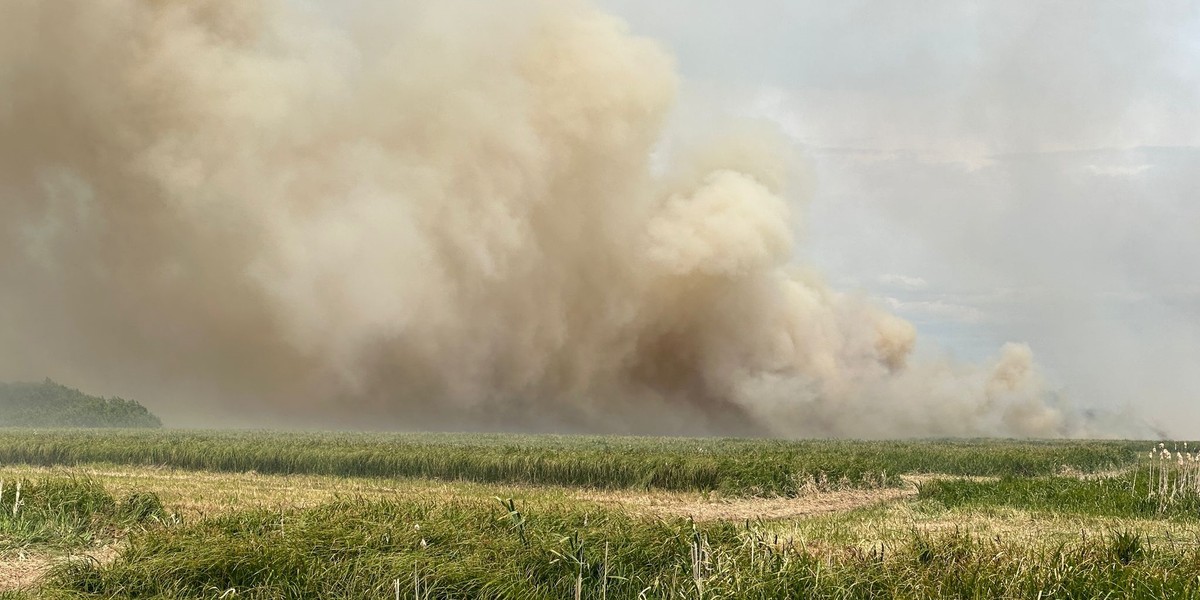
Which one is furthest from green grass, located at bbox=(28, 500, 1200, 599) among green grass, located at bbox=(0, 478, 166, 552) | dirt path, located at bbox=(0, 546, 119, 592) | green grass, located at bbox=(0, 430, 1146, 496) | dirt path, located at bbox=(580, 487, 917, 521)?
green grass, located at bbox=(0, 430, 1146, 496)

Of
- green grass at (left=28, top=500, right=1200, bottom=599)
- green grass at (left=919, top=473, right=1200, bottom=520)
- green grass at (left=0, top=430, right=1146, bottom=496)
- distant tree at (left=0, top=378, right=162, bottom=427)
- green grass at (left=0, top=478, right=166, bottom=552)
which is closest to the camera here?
green grass at (left=28, top=500, right=1200, bottom=599)

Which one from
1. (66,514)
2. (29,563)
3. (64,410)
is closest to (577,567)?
(29,563)

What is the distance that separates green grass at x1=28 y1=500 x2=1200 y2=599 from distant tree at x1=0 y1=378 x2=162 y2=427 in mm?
88544

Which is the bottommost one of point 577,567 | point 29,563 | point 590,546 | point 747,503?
point 29,563

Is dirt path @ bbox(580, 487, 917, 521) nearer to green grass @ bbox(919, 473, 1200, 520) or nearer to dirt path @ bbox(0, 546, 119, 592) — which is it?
green grass @ bbox(919, 473, 1200, 520)

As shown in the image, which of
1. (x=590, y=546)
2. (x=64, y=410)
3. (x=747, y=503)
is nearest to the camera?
(x=590, y=546)

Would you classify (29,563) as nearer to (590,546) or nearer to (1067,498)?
(590,546)

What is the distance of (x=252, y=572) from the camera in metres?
9.42

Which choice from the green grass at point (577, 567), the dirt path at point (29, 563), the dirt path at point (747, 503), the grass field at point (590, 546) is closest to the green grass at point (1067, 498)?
the grass field at point (590, 546)

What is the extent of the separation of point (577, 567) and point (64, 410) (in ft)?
317

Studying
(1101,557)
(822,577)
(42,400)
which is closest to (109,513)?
(822,577)

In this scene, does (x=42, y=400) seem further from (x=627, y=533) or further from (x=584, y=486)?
(x=627, y=533)

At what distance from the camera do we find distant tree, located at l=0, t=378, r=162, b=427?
91125 millimetres

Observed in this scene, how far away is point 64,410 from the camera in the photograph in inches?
3681
